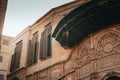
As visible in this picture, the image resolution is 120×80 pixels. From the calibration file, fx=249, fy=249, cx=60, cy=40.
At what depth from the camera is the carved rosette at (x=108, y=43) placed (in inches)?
415

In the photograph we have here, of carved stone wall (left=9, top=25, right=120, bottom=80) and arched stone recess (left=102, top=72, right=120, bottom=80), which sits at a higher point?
carved stone wall (left=9, top=25, right=120, bottom=80)

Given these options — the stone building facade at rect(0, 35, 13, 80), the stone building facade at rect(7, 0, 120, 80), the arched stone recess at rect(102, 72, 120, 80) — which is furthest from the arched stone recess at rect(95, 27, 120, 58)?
the stone building facade at rect(0, 35, 13, 80)

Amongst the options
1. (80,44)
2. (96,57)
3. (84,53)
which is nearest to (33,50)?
(80,44)

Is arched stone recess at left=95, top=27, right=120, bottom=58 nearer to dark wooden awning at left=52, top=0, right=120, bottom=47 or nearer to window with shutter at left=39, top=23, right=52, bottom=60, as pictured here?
dark wooden awning at left=52, top=0, right=120, bottom=47

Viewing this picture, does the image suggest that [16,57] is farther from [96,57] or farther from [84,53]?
[96,57]

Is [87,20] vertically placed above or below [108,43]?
above

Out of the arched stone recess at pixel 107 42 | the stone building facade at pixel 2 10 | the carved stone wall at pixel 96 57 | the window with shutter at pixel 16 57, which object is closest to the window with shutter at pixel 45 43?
the carved stone wall at pixel 96 57

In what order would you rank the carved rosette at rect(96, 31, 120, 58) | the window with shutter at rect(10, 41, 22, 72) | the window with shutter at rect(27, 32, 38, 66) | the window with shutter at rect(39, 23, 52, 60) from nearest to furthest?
1. the carved rosette at rect(96, 31, 120, 58)
2. the window with shutter at rect(39, 23, 52, 60)
3. the window with shutter at rect(27, 32, 38, 66)
4. the window with shutter at rect(10, 41, 22, 72)

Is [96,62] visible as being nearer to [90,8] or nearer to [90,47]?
[90,47]

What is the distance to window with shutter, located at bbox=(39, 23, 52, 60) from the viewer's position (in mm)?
15588

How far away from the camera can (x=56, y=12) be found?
15.8m

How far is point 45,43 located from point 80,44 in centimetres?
427

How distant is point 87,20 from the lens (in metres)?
10.9

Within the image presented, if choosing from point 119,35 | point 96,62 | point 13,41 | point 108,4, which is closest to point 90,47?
point 96,62
